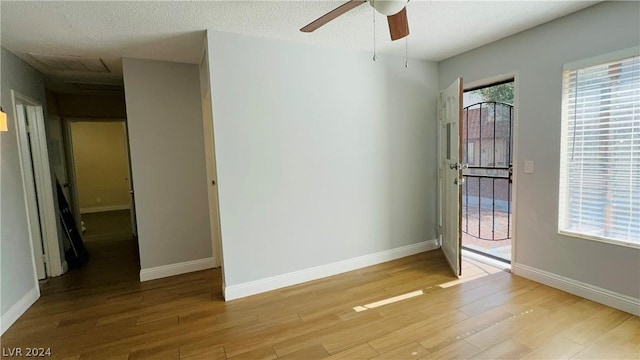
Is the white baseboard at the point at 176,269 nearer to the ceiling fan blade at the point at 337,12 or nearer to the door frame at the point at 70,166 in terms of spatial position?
the door frame at the point at 70,166

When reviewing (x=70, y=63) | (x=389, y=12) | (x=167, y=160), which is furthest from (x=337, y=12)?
(x=70, y=63)

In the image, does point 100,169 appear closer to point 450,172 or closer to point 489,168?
point 450,172

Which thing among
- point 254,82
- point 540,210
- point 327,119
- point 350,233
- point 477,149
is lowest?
point 350,233

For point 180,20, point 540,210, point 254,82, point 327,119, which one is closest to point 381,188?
point 327,119

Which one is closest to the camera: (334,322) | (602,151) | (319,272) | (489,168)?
(334,322)

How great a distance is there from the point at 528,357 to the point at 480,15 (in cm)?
256

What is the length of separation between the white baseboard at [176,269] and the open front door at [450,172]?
2.77 metres

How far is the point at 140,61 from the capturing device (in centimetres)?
320

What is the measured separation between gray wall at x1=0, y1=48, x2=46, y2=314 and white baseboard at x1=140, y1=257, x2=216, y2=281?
0.96 m

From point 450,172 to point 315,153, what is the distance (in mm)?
1581

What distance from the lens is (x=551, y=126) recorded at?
9.04 ft

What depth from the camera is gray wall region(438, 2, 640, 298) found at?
2.37 metres

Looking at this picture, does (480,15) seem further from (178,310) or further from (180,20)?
(178,310)

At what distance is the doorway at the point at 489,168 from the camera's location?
392 cm
